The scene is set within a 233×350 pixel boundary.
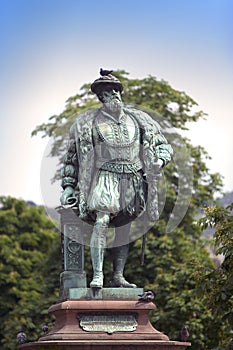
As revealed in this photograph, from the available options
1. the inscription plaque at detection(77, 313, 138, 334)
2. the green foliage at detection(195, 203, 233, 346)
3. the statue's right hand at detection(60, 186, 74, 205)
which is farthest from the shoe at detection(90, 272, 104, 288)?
the green foliage at detection(195, 203, 233, 346)

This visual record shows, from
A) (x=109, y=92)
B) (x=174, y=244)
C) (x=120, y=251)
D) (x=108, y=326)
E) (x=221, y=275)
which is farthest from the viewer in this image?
(x=174, y=244)

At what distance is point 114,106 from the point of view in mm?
13281

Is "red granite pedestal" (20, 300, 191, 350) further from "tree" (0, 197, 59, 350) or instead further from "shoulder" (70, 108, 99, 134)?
"tree" (0, 197, 59, 350)

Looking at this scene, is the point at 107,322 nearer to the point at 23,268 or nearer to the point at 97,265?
the point at 97,265

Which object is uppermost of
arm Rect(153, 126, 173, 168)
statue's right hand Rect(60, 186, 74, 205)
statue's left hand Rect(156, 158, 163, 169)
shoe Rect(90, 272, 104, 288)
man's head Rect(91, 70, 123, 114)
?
man's head Rect(91, 70, 123, 114)

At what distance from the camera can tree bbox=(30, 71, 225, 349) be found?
2353 centimetres

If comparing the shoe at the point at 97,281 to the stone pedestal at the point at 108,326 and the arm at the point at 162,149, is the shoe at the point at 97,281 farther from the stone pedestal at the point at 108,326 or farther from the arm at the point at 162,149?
the arm at the point at 162,149

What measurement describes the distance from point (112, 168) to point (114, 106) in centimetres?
78

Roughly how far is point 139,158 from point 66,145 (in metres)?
1.03

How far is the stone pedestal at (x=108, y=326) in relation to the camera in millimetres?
12094

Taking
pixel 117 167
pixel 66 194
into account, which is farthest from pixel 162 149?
pixel 66 194

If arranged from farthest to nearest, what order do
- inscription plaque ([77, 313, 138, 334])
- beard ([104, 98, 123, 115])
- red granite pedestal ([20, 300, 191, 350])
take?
beard ([104, 98, 123, 115]) < inscription plaque ([77, 313, 138, 334]) < red granite pedestal ([20, 300, 191, 350])

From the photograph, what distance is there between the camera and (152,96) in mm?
29359

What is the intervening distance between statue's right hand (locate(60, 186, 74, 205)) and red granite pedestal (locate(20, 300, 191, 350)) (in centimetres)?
127
